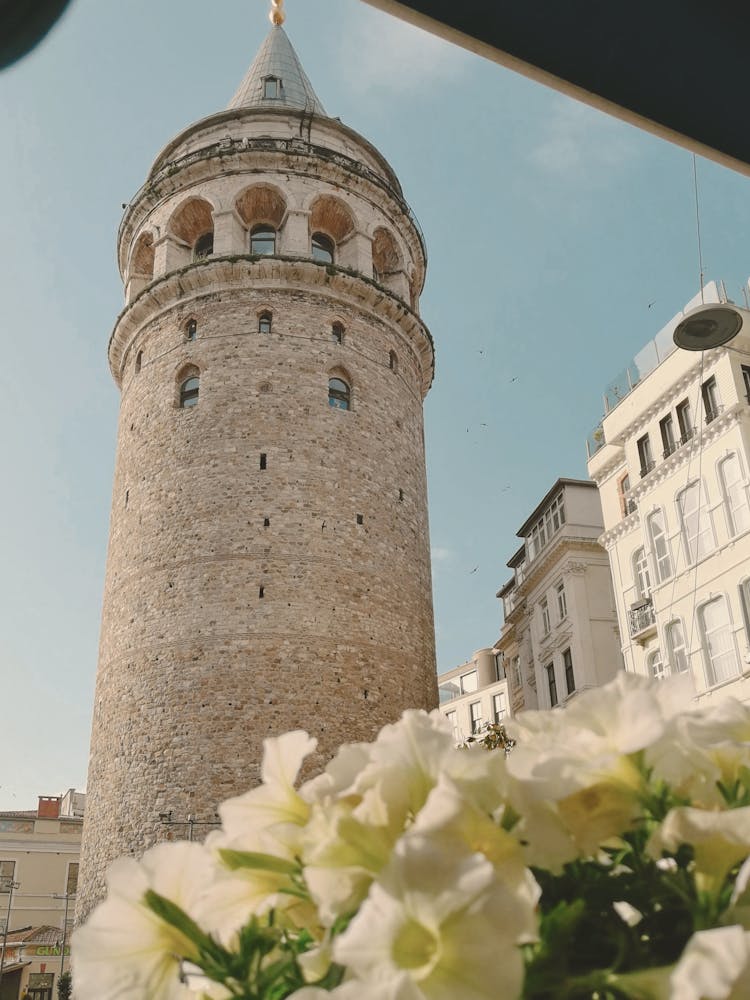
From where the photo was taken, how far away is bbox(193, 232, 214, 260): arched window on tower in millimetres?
25562

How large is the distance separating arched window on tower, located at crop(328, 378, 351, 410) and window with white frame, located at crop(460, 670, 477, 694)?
128 ft

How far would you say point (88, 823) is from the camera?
66.2ft

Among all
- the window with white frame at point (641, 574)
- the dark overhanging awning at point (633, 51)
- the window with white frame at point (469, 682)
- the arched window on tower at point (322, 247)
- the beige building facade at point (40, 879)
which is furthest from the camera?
the window with white frame at point (469, 682)

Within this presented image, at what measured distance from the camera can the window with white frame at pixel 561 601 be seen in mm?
28139

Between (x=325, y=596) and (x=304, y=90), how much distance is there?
1727 cm

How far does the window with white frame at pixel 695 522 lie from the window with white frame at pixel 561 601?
8.70 m

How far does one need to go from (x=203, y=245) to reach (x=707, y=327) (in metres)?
16.5

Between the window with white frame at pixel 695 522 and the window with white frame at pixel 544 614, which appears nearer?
the window with white frame at pixel 695 522

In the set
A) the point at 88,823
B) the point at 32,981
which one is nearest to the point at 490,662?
the point at 32,981

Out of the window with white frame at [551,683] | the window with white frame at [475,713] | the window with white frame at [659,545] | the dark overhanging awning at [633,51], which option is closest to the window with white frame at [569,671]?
the window with white frame at [551,683]

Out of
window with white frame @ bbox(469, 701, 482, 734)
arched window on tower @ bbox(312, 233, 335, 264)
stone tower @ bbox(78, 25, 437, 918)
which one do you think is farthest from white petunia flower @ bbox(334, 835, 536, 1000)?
window with white frame @ bbox(469, 701, 482, 734)

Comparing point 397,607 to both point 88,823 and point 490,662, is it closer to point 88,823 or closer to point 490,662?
point 88,823

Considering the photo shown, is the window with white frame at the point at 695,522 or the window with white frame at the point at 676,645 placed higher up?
the window with white frame at the point at 695,522

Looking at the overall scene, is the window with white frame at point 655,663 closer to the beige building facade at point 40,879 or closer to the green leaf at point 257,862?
the green leaf at point 257,862
